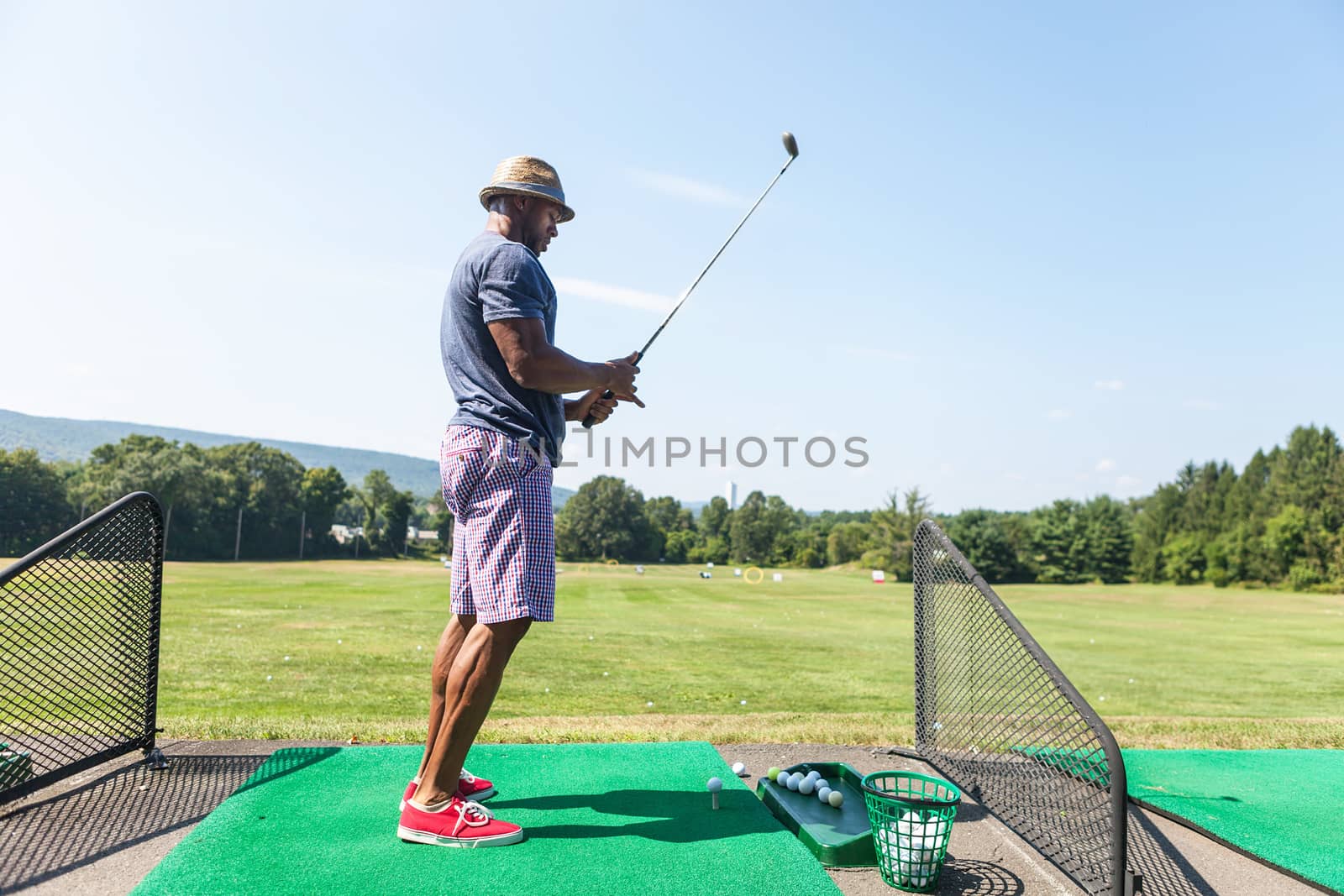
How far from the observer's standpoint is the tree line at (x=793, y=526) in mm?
61312

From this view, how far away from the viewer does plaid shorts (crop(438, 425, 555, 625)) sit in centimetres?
318

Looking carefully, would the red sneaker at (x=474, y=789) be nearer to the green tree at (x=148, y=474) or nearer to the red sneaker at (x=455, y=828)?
the red sneaker at (x=455, y=828)

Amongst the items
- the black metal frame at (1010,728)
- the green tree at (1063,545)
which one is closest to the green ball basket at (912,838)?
the black metal frame at (1010,728)

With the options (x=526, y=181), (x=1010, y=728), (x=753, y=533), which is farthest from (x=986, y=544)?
(x=526, y=181)

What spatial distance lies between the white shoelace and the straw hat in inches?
89.5

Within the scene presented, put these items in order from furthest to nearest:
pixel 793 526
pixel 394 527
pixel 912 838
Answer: pixel 793 526 → pixel 394 527 → pixel 912 838

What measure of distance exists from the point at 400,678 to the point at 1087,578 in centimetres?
6795

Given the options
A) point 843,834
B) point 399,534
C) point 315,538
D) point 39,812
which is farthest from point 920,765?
point 399,534

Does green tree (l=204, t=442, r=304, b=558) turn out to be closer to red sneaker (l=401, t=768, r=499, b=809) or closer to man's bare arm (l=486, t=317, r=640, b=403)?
red sneaker (l=401, t=768, r=499, b=809)

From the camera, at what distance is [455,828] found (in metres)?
3.07

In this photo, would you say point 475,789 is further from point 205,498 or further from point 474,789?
point 205,498

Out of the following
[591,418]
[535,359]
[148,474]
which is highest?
[148,474]

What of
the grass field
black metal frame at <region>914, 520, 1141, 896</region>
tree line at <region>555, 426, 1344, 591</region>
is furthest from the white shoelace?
tree line at <region>555, 426, 1344, 591</region>

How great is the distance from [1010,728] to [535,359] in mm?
2455
